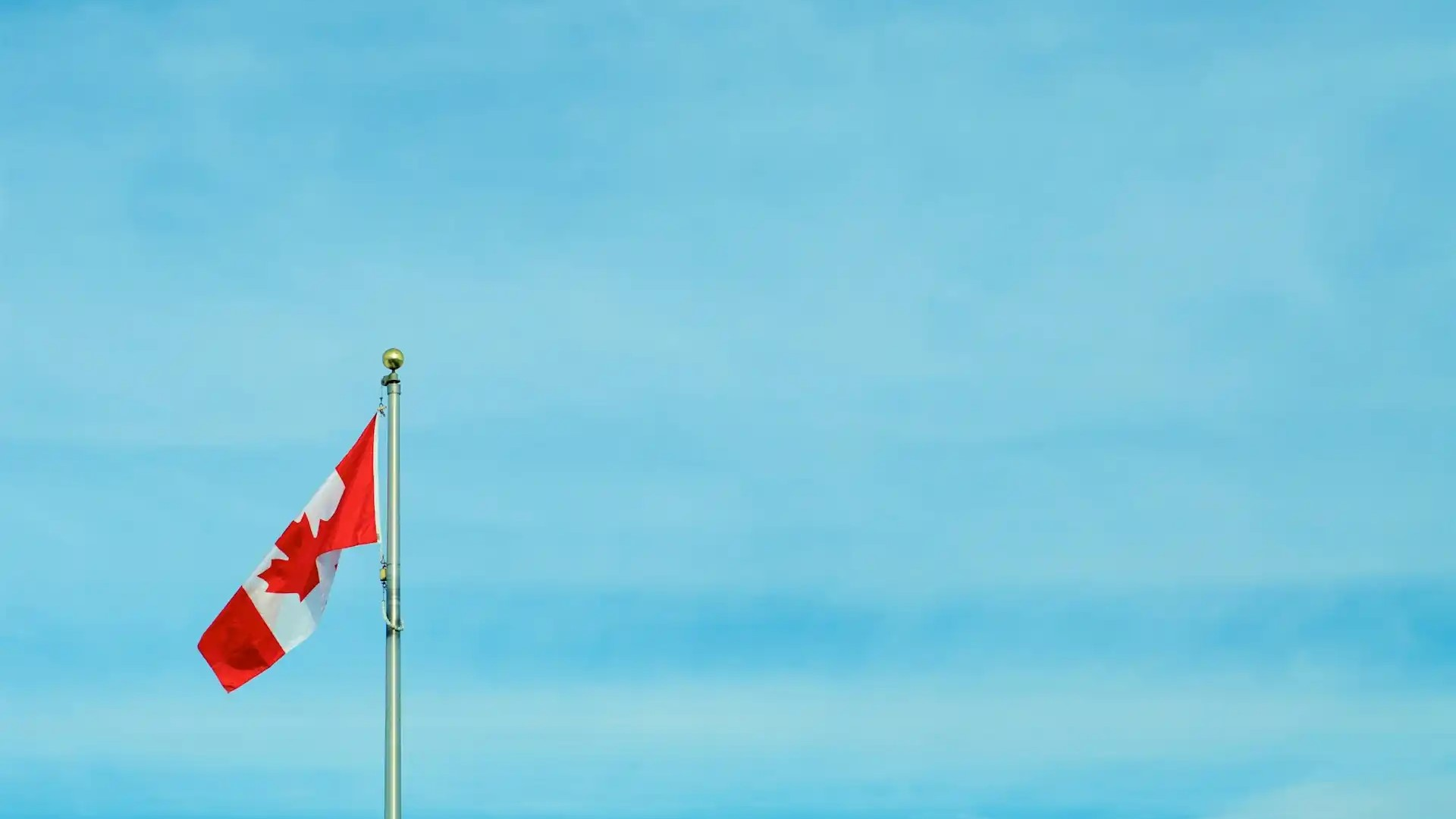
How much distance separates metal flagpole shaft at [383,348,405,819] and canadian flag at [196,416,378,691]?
0.49 metres

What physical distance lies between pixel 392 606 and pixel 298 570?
1.87 metres

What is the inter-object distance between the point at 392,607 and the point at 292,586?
1903mm

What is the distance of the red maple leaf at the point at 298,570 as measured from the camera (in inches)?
1294

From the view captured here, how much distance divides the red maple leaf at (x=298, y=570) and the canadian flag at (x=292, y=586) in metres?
0.01

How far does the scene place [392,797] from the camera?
30.8 meters

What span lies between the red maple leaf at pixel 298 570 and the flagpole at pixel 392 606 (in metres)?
1.22

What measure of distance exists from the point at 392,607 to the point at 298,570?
187 cm

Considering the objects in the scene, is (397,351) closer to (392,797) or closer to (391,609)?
(391,609)

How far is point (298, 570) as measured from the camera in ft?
108

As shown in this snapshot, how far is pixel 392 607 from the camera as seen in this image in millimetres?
32031

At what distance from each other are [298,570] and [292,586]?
0.27m

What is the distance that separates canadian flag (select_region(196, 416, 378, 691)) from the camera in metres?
32.8

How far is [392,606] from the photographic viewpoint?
1261 inches

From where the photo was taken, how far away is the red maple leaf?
3288 centimetres
